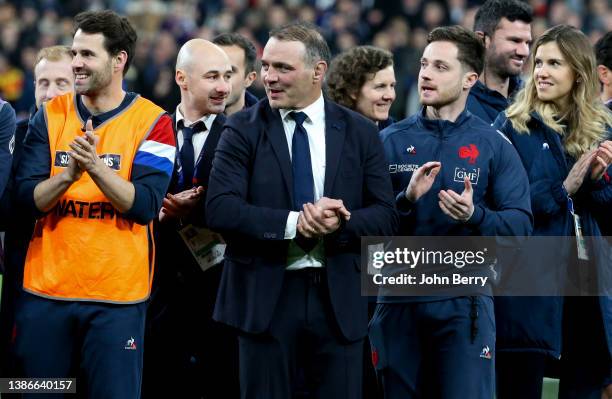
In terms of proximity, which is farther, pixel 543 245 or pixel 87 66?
pixel 543 245

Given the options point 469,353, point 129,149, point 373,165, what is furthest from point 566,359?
point 129,149

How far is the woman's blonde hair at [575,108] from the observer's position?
20.8ft

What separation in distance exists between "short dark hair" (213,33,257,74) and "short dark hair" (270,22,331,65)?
5.61 feet

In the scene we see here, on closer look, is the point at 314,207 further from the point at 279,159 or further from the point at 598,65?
the point at 598,65

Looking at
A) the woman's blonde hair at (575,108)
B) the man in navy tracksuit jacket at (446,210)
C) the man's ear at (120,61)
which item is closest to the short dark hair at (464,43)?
the man in navy tracksuit jacket at (446,210)

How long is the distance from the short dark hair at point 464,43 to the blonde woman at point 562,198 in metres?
0.46

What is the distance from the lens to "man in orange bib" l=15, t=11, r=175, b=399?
5402 millimetres

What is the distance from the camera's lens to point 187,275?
21.0ft

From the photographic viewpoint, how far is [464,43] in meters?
6.09

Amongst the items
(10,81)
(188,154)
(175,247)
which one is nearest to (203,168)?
(188,154)

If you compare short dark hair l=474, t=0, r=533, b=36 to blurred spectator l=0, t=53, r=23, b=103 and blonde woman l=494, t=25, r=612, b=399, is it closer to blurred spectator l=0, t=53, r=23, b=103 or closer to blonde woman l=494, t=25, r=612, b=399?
blonde woman l=494, t=25, r=612, b=399

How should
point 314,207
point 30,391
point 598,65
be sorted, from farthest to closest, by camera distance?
point 598,65 < point 30,391 < point 314,207

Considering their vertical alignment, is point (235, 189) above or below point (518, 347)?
above

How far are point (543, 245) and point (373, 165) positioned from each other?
1307 mm
